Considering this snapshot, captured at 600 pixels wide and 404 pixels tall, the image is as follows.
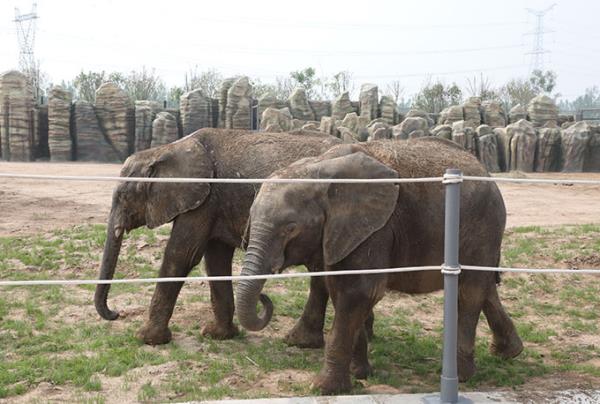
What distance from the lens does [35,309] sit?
6.63 metres

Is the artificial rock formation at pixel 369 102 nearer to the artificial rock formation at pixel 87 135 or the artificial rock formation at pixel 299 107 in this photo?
the artificial rock formation at pixel 299 107

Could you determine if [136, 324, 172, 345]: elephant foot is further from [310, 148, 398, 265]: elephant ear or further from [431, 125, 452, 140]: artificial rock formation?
[431, 125, 452, 140]: artificial rock formation

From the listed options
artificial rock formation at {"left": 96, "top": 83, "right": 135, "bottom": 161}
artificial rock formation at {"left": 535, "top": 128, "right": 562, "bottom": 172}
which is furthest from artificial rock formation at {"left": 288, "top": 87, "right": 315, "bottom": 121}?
artificial rock formation at {"left": 535, "top": 128, "right": 562, "bottom": 172}

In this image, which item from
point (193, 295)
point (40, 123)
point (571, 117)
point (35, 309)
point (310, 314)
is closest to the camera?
point (310, 314)

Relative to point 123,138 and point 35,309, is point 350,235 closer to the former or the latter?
point 35,309

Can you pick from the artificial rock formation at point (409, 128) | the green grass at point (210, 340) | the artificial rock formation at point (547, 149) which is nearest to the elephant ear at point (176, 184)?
the green grass at point (210, 340)

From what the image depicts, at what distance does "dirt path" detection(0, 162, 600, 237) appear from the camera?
39.8ft

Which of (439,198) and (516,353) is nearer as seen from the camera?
(439,198)

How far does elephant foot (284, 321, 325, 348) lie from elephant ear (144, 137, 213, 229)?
147cm

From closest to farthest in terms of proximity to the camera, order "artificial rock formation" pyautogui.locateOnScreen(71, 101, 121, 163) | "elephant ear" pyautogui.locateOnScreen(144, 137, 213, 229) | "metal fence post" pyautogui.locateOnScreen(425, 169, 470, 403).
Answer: "metal fence post" pyautogui.locateOnScreen(425, 169, 470, 403), "elephant ear" pyautogui.locateOnScreen(144, 137, 213, 229), "artificial rock formation" pyautogui.locateOnScreen(71, 101, 121, 163)

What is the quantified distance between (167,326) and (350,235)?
97.2 inches

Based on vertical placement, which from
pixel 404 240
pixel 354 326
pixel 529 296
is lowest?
pixel 529 296

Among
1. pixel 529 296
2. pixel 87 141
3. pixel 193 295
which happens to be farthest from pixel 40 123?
pixel 529 296

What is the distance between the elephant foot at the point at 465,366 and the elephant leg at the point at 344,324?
0.90 m
